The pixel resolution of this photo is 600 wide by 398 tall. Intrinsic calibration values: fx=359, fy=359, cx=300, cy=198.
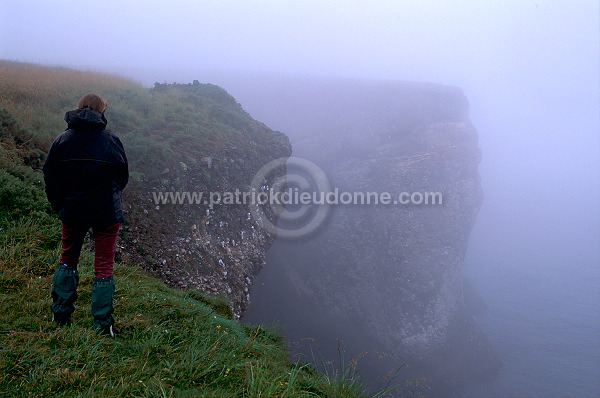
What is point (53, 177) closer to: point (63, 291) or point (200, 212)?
point (63, 291)

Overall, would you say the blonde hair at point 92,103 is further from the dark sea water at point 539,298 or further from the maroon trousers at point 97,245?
the dark sea water at point 539,298

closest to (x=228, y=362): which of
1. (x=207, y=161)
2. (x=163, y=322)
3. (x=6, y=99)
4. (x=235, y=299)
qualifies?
(x=163, y=322)

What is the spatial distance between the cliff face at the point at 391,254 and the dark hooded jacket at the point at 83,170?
13718mm

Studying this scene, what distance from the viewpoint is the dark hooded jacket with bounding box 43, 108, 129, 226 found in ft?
12.4

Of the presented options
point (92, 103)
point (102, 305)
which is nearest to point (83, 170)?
point (92, 103)

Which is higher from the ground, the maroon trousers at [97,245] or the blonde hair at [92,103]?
the blonde hair at [92,103]

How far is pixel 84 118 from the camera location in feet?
12.1

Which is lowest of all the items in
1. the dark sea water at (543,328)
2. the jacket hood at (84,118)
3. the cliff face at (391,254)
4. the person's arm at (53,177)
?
the dark sea water at (543,328)

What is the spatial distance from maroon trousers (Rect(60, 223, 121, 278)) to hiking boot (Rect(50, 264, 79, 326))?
3.5 inches

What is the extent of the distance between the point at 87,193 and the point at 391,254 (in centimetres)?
2631

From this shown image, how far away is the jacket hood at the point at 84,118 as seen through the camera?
3689 mm

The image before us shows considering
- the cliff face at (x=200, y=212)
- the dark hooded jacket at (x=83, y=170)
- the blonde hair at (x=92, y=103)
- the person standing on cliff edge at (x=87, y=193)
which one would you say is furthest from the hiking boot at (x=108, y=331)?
the cliff face at (x=200, y=212)

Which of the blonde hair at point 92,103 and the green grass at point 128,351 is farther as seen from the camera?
the blonde hair at point 92,103

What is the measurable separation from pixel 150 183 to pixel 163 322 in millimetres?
8028
